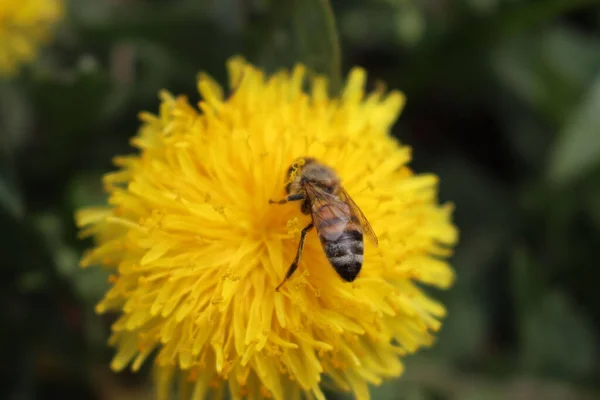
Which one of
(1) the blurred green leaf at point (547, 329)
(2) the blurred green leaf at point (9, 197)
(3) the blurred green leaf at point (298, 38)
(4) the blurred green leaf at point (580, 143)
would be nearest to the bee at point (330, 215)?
(3) the blurred green leaf at point (298, 38)

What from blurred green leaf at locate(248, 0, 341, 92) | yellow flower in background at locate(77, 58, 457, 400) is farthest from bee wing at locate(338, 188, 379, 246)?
blurred green leaf at locate(248, 0, 341, 92)

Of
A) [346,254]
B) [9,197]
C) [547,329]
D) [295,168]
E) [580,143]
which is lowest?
[9,197]

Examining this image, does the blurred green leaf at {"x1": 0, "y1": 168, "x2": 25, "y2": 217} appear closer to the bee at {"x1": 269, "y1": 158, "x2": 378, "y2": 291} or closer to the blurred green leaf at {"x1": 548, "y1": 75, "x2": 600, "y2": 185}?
the bee at {"x1": 269, "y1": 158, "x2": 378, "y2": 291}

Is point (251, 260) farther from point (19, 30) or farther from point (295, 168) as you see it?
point (19, 30)

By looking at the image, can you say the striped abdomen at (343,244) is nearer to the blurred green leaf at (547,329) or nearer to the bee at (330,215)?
the bee at (330,215)

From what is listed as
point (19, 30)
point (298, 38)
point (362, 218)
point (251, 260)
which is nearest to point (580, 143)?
point (298, 38)
